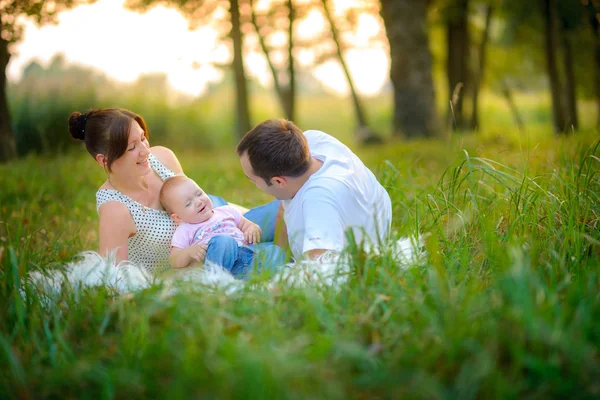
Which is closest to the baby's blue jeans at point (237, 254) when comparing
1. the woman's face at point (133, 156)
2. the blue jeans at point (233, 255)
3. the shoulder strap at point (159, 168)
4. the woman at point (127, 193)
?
the blue jeans at point (233, 255)

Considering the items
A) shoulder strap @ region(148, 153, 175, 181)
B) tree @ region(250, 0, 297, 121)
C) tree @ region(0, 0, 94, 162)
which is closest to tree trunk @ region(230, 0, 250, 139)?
tree @ region(250, 0, 297, 121)

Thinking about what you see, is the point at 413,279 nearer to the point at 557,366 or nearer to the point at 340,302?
the point at 340,302

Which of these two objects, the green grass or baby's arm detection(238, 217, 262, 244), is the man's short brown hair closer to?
baby's arm detection(238, 217, 262, 244)

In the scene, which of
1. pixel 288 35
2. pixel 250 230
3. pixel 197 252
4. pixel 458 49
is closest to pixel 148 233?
pixel 197 252

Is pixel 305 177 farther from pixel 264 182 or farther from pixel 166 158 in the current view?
pixel 166 158

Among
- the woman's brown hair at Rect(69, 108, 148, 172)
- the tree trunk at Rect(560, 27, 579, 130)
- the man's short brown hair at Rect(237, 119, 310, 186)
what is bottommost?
the tree trunk at Rect(560, 27, 579, 130)

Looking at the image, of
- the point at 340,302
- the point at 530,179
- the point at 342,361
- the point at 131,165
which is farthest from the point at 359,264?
the point at 131,165

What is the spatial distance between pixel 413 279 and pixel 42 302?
62.5 inches

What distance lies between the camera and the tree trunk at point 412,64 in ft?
30.4

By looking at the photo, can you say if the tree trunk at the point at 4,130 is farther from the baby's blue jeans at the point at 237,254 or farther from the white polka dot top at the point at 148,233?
the baby's blue jeans at the point at 237,254

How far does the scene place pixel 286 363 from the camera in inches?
62.2

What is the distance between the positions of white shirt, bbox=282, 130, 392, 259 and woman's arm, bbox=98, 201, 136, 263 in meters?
0.91

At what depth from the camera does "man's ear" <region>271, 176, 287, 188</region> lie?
9.36 ft

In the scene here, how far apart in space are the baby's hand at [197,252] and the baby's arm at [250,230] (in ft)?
1.00
